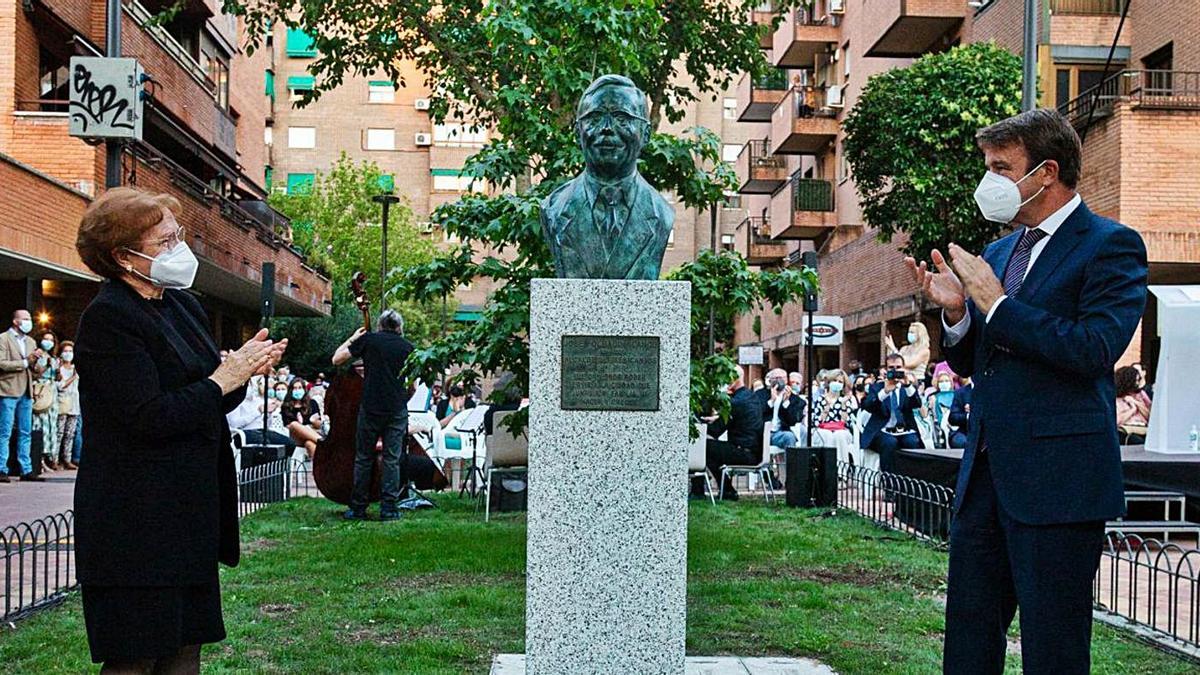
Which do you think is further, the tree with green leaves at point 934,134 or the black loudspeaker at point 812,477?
the tree with green leaves at point 934,134

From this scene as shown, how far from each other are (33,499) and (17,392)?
2.82 meters

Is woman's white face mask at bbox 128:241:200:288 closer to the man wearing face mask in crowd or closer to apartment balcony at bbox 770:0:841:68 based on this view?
the man wearing face mask in crowd

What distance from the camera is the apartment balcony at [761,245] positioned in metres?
46.1

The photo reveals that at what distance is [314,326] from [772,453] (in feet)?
107

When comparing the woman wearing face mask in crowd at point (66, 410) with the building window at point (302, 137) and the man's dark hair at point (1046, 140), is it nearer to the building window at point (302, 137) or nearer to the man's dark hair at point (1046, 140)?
the man's dark hair at point (1046, 140)

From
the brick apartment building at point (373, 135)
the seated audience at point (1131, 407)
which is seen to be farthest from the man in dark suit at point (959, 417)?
the brick apartment building at point (373, 135)

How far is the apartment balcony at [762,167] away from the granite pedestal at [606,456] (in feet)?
134

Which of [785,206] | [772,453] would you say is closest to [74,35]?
[772,453]

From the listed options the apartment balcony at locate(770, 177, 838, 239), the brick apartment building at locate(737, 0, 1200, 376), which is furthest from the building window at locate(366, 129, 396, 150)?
the apartment balcony at locate(770, 177, 838, 239)

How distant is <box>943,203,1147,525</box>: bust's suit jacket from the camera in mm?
3900

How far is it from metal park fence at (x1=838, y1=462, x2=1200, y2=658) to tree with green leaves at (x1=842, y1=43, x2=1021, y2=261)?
7.27 metres

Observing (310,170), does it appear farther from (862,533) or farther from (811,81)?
(862,533)

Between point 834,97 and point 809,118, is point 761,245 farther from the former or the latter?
point 834,97

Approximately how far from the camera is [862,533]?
42.0 ft
